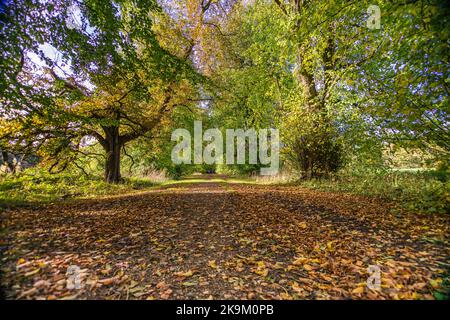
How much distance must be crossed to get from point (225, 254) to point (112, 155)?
11161 millimetres

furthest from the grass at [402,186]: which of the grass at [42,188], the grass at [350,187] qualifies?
the grass at [42,188]

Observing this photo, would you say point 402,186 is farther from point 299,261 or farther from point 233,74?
point 233,74

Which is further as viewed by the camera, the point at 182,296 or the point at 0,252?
the point at 0,252

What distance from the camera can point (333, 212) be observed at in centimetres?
486

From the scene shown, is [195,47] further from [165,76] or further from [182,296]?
[182,296]

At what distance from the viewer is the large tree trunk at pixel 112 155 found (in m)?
12.0

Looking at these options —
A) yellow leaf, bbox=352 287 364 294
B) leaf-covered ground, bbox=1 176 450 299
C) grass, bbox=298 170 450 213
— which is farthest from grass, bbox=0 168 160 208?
grass, bbox=298 170 450 213

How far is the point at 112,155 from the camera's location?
1212 centimetres

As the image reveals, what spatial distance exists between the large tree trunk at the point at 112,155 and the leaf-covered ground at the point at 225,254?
7.32m

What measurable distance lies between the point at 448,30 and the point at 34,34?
759 centimetres

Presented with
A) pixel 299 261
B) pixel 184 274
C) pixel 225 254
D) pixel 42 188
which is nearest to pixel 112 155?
pixel 42 188

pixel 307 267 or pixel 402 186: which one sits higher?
pixel 402 186

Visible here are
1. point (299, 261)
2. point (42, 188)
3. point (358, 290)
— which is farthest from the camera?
point (42, 188)
